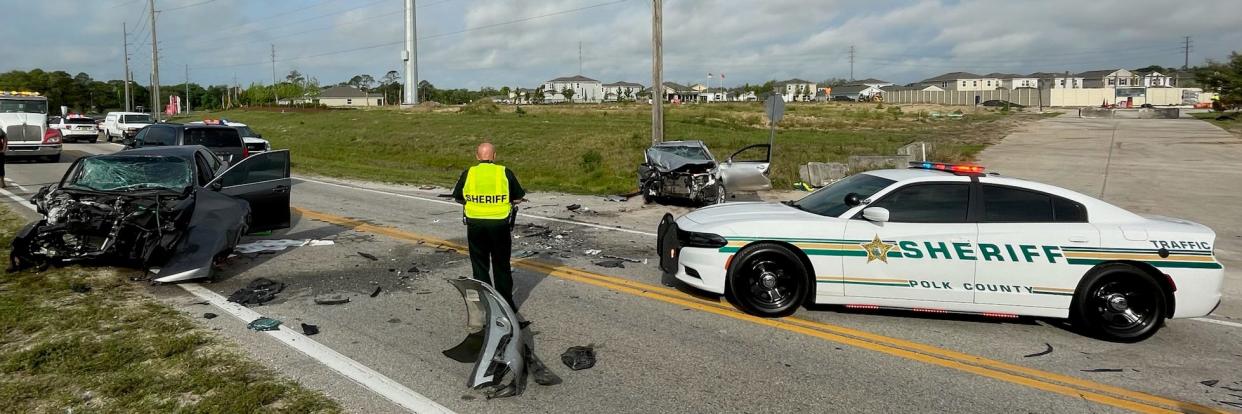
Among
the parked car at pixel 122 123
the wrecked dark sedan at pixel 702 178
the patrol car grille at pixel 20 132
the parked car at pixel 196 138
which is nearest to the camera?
the wrecked dark sedan at pixel 702 178

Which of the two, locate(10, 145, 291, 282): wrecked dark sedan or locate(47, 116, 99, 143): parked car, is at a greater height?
locate(47, 116, 99, 143): parked car

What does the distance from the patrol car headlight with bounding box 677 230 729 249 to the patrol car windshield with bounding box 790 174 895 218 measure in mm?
994

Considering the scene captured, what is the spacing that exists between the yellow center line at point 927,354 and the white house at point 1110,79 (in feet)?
538

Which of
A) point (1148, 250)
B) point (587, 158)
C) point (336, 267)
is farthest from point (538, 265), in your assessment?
point (587, 158)

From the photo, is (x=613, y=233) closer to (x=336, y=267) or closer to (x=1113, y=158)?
(x=336, y=267)

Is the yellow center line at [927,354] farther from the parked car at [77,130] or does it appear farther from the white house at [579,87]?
the white house at [579,87]

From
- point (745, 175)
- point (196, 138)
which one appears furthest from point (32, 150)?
point (745, 175)

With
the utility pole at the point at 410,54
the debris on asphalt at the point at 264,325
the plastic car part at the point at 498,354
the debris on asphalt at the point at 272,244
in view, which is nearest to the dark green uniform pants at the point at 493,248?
the plastic car part at the point at 498,354

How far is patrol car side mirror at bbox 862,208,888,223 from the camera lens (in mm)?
6719

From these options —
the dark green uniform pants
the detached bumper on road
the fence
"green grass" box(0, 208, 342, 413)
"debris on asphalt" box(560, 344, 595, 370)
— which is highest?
the fence

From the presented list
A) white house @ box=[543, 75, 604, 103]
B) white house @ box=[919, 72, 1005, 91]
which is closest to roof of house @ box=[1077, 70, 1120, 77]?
white house @ box=[919, 72, 1005, 91]

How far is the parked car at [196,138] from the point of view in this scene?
61.9 feet

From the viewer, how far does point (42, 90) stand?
9856cm

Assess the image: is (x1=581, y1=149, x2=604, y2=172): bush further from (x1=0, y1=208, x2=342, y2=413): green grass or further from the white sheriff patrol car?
(x1=0, y1=208, x2=342, y2=413): green grass
